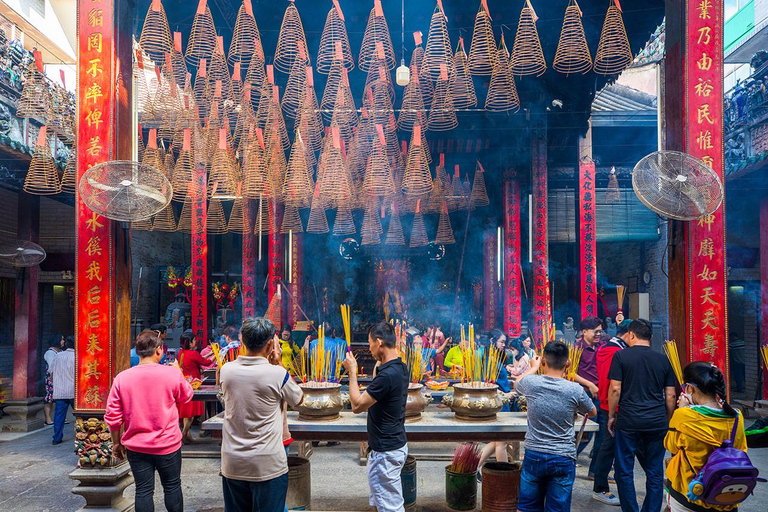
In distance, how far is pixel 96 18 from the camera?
14.2 ft

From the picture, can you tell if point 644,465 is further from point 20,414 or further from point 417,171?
point 20,414

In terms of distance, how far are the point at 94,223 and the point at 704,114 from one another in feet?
14.7

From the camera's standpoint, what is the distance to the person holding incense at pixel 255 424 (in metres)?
2.63

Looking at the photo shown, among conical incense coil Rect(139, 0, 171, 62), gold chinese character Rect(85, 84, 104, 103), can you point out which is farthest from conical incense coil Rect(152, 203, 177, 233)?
gold chinese character Rect(85, 84, 104, 103)

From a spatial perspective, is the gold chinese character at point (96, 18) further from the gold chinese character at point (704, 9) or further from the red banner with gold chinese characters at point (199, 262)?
the red banner with gold chinese characters at point (199, 262)

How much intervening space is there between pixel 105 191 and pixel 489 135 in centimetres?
668

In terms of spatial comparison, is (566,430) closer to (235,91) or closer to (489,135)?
(235,91)

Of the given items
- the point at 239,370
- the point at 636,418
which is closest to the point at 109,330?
the point at 239,370

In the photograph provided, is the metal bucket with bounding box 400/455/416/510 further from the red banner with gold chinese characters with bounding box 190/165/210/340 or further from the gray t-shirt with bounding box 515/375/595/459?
the red banner with gold chinese characters with bounding box 190/165/210/340

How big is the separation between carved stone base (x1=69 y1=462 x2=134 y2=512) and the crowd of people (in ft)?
3.29

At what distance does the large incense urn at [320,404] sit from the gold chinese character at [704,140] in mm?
3051

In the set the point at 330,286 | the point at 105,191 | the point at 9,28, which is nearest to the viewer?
the point at 105,191

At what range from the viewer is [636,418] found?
3.57 m

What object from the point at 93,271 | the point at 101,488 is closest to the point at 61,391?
the point at 101,488
